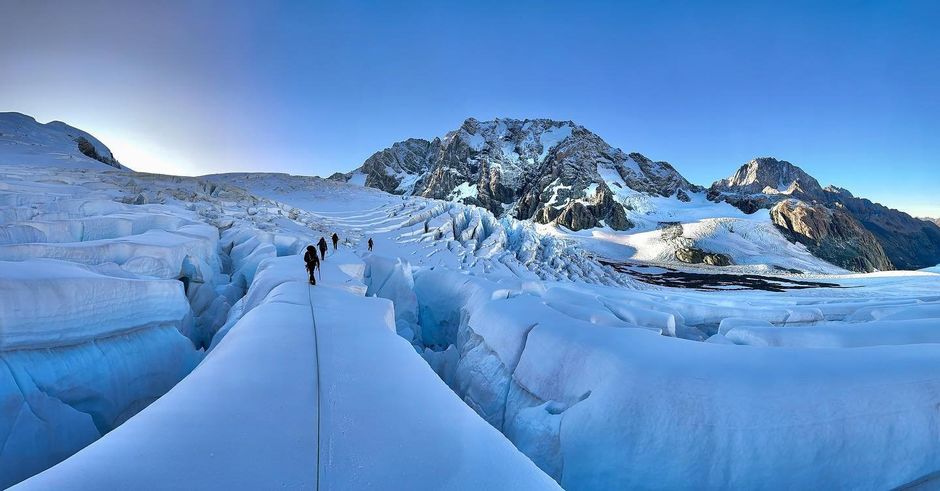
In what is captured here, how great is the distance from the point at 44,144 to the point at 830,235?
509 feet

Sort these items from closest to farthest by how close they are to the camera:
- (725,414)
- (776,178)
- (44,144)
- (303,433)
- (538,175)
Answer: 1. (303,433)
2. (725,414)
3. (44,144)
4. (538,175)
5. (776,178)

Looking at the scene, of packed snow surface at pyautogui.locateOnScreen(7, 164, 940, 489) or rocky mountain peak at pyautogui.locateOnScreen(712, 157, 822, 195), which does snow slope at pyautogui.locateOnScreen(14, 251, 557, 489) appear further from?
rocky mountain peak at pyautogui.locateOnScreen(712, 157, 822, 195)

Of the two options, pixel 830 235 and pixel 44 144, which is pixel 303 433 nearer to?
pixel 44 144

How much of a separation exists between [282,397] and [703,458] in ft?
15.7

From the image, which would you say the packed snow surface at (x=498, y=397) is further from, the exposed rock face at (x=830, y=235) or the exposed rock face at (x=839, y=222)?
the exposed rock face at (x=839, y=222)

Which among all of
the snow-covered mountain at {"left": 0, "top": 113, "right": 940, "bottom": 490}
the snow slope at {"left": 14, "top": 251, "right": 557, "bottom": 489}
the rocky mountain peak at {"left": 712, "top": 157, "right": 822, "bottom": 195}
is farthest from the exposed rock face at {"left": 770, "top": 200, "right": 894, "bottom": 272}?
the snow slope at {"left": 14, "top": 251, "right": 557, "bottom": 489}

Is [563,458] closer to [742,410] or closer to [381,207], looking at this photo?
[742,410]

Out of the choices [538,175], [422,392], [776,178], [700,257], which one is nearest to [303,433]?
[422,392]

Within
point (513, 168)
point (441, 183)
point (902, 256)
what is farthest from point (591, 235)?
point (902, 256)

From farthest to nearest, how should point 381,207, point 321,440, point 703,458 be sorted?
point 381,207 → point 703,458 → point 321,440

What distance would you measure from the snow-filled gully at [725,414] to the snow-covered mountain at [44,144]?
56.3 meters

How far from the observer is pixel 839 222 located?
99250mm

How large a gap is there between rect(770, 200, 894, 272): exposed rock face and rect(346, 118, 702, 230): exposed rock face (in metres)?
38.2

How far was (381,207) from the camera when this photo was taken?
151 ft
